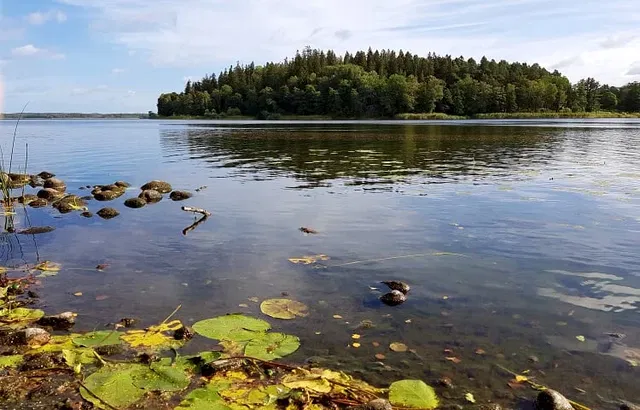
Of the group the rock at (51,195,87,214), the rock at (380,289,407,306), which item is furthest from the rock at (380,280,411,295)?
the rock at (51,195,87,214)

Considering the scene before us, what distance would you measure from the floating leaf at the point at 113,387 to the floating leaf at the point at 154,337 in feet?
2.84

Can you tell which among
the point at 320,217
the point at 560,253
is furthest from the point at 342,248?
the point at 560,253

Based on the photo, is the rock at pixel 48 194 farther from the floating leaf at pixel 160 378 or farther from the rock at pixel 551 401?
the rock at pixel 551 401

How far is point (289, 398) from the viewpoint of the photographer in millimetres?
6641

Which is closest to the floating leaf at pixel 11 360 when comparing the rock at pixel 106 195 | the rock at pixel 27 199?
the rock at pixel 27 199

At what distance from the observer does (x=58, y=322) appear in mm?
8969

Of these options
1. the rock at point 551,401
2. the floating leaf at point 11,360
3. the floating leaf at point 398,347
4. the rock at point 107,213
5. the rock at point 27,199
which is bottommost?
the floating leaf at point 398,347

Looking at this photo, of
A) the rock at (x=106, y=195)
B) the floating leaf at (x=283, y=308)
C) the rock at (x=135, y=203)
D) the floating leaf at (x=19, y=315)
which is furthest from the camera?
the rock at (x=106, y=195)

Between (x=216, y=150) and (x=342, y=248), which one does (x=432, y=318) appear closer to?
(x=342, y=248)

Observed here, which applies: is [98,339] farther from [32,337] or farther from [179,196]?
[179,196]

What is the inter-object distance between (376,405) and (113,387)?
11.5 ft

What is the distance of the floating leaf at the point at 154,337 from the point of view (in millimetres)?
8273

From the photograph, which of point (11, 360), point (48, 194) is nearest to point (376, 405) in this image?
point (11, 360)

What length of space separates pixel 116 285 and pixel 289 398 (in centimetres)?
626
